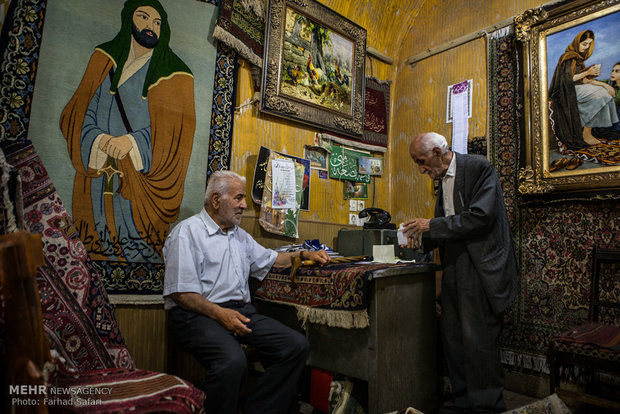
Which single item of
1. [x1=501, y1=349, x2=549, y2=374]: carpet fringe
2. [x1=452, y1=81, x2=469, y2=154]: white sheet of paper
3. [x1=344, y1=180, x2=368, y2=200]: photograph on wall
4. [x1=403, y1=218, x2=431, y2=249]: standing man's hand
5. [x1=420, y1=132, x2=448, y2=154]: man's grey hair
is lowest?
[x1=501, y1=349, x2=549, y2=374]: carpet fringe

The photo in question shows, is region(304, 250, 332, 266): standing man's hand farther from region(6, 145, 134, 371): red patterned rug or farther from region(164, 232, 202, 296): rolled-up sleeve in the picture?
region(6, 145, 134, 371): red patterned rug

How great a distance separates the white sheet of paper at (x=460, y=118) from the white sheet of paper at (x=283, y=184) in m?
1.67

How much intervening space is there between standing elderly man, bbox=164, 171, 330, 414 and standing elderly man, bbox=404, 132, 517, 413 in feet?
2.81

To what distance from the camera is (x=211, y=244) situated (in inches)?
81.6

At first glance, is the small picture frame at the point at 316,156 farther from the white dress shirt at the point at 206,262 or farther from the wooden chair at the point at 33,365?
the wooden chair at the point at 33,365

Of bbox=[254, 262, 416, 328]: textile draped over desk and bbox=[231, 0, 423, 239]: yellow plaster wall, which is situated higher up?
bbox=[231, 0, 423, 239]: yellow plaster wall

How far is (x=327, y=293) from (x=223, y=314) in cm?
59

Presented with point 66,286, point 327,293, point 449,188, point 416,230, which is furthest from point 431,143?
point 66,286

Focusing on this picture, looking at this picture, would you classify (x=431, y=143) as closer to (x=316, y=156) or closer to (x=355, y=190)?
(x=316, y=156)

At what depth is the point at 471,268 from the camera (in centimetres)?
218

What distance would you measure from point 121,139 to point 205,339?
1409mm

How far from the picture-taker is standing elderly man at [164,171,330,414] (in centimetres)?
171

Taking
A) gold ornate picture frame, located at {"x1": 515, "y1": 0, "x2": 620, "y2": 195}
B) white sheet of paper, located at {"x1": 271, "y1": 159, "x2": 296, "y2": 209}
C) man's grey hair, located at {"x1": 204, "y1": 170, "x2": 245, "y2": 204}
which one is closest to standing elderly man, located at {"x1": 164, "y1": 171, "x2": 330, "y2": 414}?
man's grey hair, located at {"x1": 204, "y1": 170, "x2": 245, "y2": 204}

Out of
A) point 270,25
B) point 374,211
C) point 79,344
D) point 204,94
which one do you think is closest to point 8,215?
point 79,344
